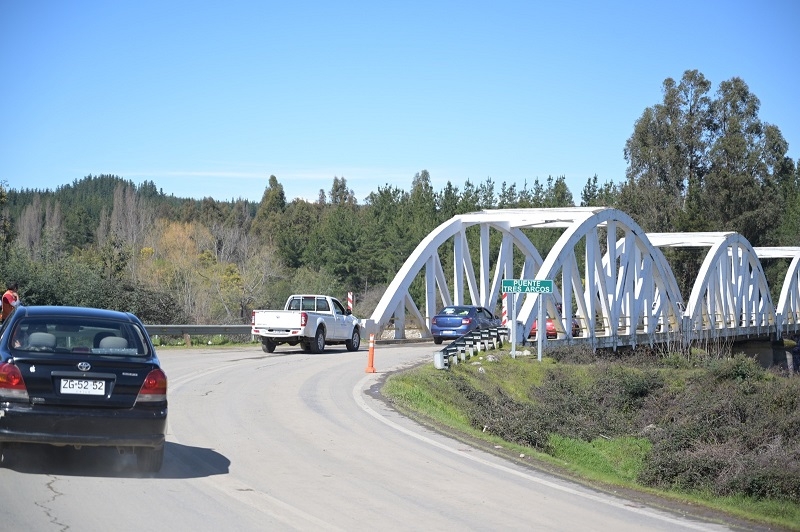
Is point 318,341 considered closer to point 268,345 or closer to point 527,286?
point 268,345

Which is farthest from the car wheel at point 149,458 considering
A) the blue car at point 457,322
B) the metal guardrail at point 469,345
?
the blue car at point 457,322

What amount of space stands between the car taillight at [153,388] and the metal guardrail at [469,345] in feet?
52.7

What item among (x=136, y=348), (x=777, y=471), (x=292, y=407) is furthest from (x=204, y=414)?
(x=777, y=471)

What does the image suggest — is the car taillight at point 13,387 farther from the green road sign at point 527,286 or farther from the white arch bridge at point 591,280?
the white arch bridge at point 591,280

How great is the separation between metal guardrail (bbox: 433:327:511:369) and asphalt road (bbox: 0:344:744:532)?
Answer: 1052 cm

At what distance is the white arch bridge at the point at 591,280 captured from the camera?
130 ft

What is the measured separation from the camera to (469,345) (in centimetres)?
3097

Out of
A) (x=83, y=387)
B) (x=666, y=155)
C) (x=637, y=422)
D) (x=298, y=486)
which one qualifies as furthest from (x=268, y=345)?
(x=666, y=155)

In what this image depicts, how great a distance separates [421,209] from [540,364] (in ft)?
221

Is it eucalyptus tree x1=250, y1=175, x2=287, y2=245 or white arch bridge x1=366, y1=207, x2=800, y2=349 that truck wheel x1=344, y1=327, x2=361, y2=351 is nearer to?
white arch bridge x1=366, y1=207, x2=800, y2=349

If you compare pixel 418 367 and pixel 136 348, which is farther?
pixel 418 367

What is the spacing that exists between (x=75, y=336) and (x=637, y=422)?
16.7 m

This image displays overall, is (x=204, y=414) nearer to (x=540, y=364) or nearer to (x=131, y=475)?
(x=131, y=475)

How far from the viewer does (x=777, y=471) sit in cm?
1333
